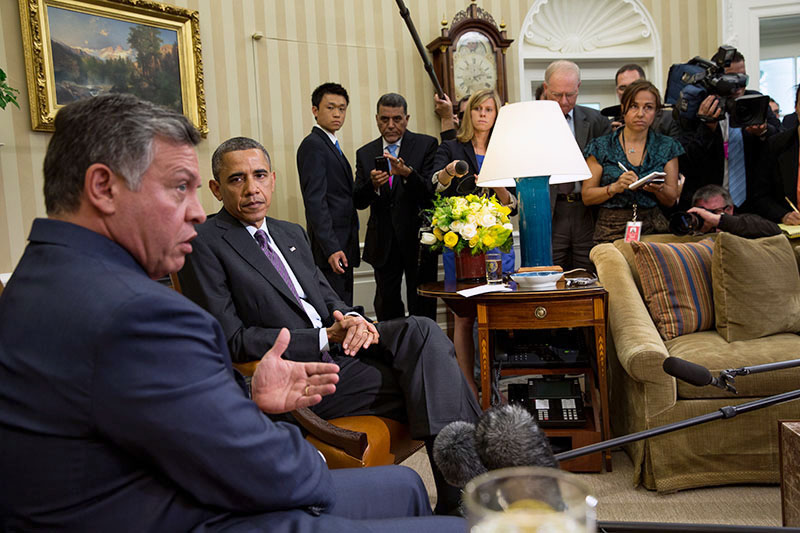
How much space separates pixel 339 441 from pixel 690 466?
139cm

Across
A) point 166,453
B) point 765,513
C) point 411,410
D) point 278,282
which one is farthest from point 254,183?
point 765,513

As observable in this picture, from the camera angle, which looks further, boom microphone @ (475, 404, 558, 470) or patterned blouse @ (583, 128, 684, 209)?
patterned blouse @ (583, 128, 684, 209)

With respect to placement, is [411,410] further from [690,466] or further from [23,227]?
[23,227]

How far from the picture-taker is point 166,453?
93 cm

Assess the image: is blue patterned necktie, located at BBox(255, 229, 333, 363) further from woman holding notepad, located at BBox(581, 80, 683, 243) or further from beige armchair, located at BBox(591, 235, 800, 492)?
woman holding notepad, located at BBox(581, 80, 683, 243)

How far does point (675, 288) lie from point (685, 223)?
584 millimetres

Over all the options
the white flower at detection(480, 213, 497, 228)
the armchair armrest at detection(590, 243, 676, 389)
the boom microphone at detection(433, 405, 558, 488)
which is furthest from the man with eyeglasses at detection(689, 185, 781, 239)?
the boom microphone at detection(433, 405, 558, 488)

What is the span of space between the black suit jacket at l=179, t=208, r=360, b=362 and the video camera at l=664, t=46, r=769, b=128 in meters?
2.55

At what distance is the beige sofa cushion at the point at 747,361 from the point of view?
2506 mm

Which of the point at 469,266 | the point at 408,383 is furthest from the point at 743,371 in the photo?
the point at 469,266

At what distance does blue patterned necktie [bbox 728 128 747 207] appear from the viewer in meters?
3.83

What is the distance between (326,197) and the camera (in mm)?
4062

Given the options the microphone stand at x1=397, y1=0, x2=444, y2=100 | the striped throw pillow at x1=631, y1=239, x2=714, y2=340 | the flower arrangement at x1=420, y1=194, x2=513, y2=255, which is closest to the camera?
the striped throw pillow at x1=631, y1=239, x2=714, y2=340

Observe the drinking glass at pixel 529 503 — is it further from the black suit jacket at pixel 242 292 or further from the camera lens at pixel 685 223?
the camera lens at pixel 685 223
